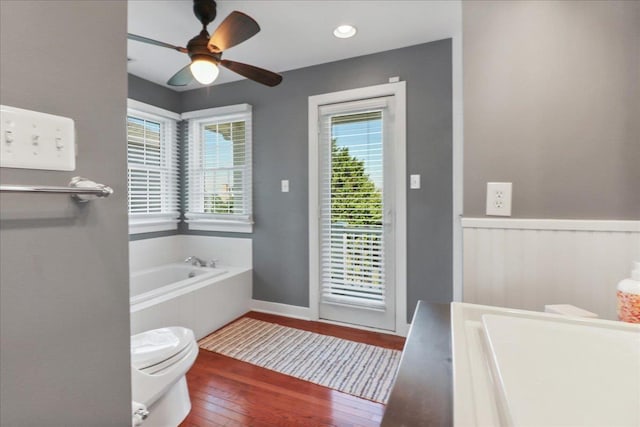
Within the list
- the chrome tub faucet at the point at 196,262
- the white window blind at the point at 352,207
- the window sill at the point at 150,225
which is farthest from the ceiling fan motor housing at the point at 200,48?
the chrome tub faucet at the point at 196,262

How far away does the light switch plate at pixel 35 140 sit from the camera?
604 mm

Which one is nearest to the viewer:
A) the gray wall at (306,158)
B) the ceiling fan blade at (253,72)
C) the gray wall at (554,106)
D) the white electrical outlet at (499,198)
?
the gray wall at (554,106)

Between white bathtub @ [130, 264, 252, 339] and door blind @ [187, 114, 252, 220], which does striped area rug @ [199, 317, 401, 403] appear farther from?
door blind @ [187, 114, 252, 220]

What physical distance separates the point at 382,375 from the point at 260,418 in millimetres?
825

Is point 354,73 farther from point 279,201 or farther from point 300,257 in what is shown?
point 300,257

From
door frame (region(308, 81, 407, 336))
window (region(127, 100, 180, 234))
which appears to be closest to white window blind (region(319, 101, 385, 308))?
door frame (region(308, 81, 407, 336))

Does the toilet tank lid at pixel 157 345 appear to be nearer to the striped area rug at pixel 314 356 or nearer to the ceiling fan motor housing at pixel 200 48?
the striped area rug at pixel 314 356

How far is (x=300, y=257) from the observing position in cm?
300

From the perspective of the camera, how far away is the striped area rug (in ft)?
6.46

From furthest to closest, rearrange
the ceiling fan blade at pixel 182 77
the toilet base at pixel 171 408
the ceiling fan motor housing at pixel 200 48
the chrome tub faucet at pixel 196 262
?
the chrome tub faucet at pixel 196 262 < the ceiling fan blade at pixel 182 77 < the ceiling fan motor housing at pixel 200 48 < the toilet base at pixel 171 408

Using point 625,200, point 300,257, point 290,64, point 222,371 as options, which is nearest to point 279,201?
point 300,257

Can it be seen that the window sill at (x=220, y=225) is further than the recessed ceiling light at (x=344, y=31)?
Yes

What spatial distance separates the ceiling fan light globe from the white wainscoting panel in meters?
1.68

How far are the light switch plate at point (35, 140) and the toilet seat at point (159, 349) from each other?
1.07m
